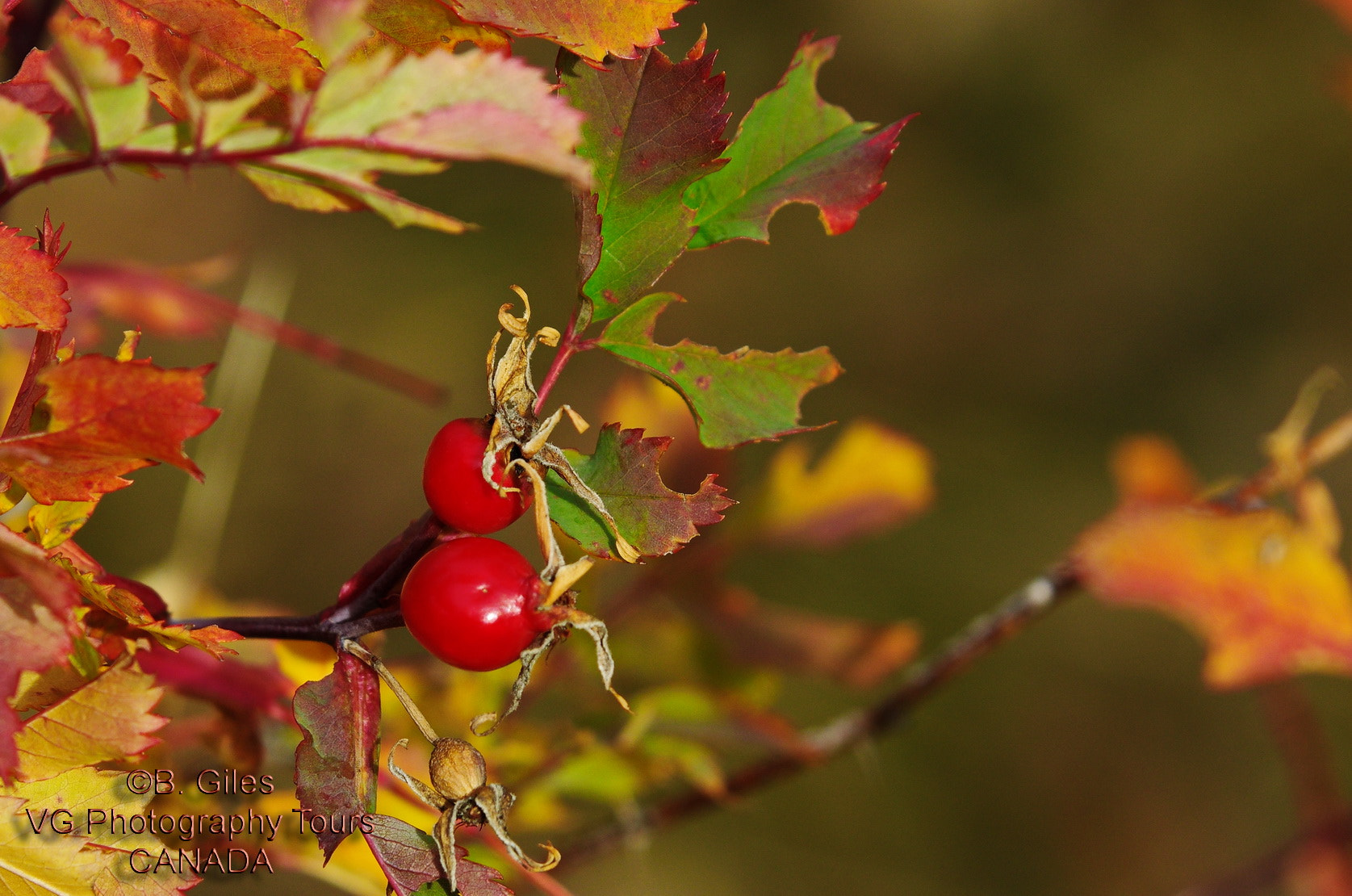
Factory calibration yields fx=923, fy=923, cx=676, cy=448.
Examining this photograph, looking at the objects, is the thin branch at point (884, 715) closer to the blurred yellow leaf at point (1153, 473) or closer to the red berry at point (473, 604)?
the blurred yellow leaf at point (1153, 473)

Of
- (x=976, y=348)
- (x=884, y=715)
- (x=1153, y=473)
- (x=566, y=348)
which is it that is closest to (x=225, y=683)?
(x=566, y=348)

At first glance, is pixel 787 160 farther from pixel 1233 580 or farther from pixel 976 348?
pixel 976 348

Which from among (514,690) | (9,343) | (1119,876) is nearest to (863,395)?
(1119,876)

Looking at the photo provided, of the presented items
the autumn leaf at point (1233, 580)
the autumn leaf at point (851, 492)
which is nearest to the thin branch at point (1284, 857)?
the autumn leaf at point (1233, 580)

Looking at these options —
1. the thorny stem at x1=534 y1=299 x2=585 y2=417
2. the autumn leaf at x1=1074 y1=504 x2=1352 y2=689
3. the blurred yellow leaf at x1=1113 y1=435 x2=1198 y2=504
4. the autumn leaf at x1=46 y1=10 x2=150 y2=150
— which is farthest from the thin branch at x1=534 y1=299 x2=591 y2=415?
the blurred yellow leaf at x1=1113 y1=435 x2=1198 y2=504

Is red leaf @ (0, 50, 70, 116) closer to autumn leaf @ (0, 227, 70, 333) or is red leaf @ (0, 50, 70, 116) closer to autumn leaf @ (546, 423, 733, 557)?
autumn leaf @ (0, 227, 70, 333)

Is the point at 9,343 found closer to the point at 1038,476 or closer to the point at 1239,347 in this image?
the point at 1038,476
